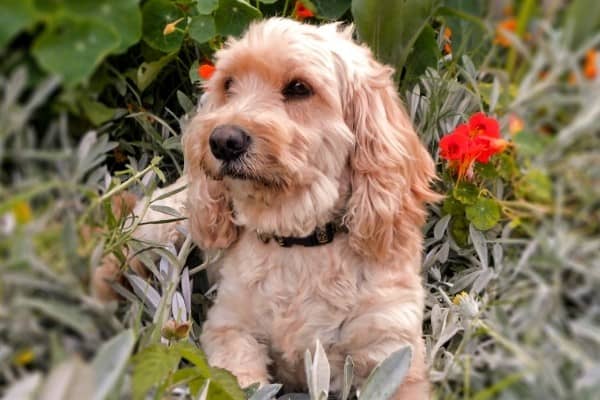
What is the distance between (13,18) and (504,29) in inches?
18.2

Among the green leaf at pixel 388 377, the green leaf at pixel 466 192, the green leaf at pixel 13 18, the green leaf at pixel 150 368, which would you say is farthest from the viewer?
the green leaf at pixel 466 192

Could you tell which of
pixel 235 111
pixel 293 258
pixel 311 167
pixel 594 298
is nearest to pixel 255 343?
pixel 293 258

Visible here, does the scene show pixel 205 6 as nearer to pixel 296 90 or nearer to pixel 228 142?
pixel 296 90

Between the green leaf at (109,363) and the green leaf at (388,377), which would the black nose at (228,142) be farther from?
the green leaf at (109,363)

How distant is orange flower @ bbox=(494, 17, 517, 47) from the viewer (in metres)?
0.66

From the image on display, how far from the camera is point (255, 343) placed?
64.1 inches

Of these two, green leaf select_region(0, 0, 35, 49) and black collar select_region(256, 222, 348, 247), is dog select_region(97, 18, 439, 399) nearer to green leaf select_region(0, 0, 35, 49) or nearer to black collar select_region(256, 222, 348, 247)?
black collar select_region(256, 222, 348, 247)

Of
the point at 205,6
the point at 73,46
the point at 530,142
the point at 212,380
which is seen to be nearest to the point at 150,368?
the point at 212,380

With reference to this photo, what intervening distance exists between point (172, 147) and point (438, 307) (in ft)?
2.77

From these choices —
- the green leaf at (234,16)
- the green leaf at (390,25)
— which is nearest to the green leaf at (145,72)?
the green leaf at (234,16)

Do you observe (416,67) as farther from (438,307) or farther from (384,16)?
(438,307)

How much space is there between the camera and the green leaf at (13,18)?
0.60 m

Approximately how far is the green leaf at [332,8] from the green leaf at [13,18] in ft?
4.82

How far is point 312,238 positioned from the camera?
62.7 inches
